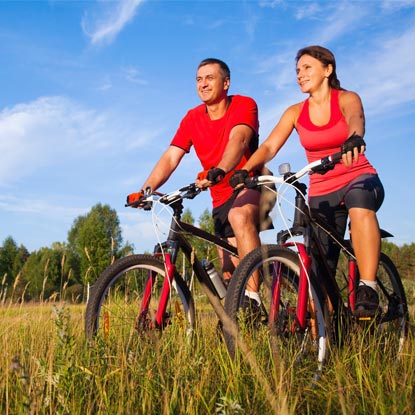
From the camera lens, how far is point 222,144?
16.3 feet

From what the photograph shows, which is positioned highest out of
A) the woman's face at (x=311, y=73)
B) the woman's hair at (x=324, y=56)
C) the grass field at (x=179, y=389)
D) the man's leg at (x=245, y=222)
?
the woman's hair at (x=324, y=56)

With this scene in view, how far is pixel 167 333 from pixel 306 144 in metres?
1.89

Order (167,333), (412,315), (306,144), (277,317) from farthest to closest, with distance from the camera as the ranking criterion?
1. (412,315)
2. (306,144)
3. (167,333)
4. (277,317)

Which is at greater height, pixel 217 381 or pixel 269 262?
pixel 269 262

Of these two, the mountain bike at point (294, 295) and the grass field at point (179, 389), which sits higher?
the mountain bike at point (294, 295)

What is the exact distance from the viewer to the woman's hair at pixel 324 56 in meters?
4.55

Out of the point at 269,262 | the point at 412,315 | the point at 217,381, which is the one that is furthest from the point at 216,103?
the point at 412,315

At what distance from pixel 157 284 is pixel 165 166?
139cm

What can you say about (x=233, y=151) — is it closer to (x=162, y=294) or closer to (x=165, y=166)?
(x=165, y=166)

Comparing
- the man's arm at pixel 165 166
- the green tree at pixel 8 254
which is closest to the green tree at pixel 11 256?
the green tree at pixel 8 254

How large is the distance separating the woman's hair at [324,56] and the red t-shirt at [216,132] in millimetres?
672

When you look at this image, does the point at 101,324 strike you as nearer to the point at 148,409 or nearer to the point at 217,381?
the point at 217,381

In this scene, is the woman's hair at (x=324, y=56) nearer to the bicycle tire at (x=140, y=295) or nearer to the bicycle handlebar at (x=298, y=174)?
the bicycle handlebar at (x=298, y=174)

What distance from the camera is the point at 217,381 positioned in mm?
3125
